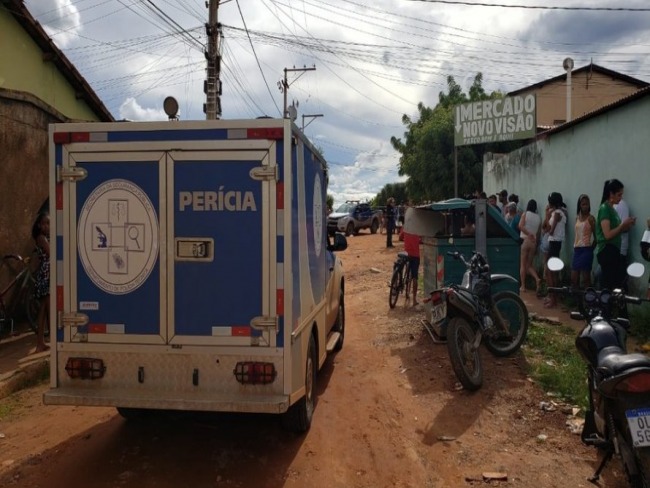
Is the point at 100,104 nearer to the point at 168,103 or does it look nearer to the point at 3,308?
the point at 3,308

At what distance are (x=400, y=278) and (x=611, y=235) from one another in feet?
11.7

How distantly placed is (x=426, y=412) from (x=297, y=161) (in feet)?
8.79

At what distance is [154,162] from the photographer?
12.8ft

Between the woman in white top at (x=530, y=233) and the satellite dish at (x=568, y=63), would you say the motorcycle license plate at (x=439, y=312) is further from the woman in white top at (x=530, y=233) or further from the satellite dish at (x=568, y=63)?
the satellite dish at (x=568, y=63)

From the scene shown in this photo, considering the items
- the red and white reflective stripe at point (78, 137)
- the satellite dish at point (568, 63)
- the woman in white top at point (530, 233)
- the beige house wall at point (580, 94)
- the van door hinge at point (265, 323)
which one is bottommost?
the van door hinge at point (265, 323)

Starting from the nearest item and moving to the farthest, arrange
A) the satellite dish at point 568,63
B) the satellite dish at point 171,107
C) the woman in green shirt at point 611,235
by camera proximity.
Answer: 1. the satellite dish at point 171,107
2. the woman in green shirt at point 611,235
3. the satellite dish at point 568,63

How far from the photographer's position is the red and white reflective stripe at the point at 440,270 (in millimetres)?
7078

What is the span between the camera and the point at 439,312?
612cm

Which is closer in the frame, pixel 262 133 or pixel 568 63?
pixel 262 133

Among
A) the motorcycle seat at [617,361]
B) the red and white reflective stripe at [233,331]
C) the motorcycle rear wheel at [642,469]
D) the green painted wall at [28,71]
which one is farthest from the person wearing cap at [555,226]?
the green painted wall at [28,71]

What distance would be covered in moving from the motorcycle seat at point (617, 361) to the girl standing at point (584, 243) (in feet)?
17.2

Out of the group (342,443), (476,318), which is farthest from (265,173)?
(476,318)

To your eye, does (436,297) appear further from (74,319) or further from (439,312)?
(74,319)

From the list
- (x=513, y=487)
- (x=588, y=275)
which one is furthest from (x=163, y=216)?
(x=588, y=275)
